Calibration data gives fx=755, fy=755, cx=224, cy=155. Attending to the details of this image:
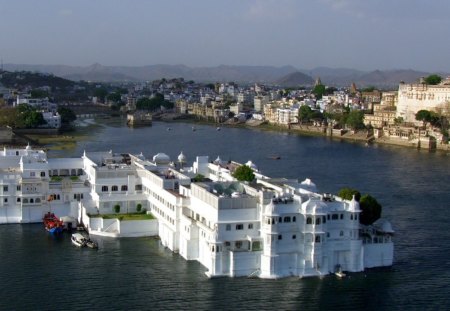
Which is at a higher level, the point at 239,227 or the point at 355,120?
the point at 239,227

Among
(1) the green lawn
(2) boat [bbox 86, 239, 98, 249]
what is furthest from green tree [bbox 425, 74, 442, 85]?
(2) boat [bbox 86, 239, 98, 249]

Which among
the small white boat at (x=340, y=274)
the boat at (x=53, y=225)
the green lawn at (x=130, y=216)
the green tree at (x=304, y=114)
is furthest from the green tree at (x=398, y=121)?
the small white boat at (x=340, y=274)

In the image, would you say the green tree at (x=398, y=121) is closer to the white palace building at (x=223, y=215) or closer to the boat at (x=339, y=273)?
the white palace building at (x=223, y=215)

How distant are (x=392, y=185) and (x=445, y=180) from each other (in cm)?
308

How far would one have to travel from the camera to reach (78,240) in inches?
649

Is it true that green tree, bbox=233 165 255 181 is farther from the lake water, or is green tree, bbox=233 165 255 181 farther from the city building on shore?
the city building on shore

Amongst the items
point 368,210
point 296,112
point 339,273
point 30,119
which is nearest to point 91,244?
point 339,273

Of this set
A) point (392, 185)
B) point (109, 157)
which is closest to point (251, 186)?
point (109, 157)

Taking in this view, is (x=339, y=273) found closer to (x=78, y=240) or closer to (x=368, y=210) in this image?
(x=368, y=210)

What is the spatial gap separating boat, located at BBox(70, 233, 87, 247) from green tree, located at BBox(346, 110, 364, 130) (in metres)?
35.7

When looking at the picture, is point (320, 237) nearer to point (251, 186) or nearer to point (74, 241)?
point (251, 186)

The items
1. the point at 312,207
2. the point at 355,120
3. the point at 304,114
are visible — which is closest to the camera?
the point at 312,207

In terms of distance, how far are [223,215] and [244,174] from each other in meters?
4.28

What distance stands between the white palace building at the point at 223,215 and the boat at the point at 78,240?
607 mm
